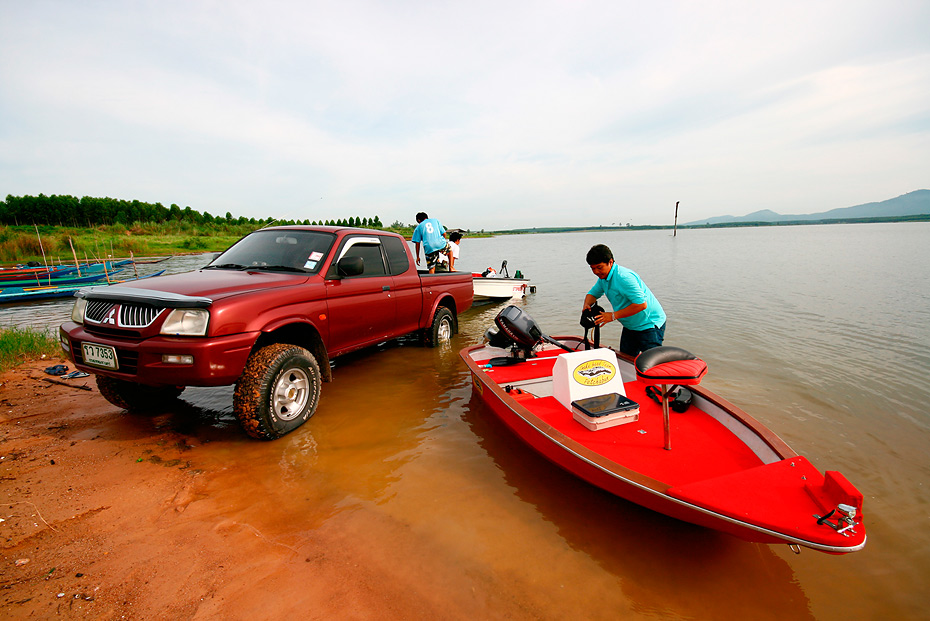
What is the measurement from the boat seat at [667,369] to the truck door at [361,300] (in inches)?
128

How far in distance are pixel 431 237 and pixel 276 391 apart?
6659mm

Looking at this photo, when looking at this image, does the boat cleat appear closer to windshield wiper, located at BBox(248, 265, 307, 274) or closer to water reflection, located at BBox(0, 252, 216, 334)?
windshield wiper, located at BBox(248, 265, 307, 274)

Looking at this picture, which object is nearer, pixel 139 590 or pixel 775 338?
pixel 139 590

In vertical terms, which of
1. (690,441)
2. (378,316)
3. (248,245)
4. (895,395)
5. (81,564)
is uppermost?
(248,245)

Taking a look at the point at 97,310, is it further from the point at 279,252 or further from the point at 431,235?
the point at 431,235

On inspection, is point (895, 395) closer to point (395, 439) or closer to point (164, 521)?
point (395, 439)

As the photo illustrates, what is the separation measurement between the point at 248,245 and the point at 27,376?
12.2 feet

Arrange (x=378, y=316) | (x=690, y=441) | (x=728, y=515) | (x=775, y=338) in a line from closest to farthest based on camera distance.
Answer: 1. (x=728, y=515)
2. (x=690, y=441)
3. (x=378, y=316)
4. (x=775, y=338)

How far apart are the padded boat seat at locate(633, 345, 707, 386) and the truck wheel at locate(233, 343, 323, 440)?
301 centimetres

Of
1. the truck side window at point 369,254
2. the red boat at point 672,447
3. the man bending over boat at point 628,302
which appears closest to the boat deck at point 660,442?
the red boat at point 672,447

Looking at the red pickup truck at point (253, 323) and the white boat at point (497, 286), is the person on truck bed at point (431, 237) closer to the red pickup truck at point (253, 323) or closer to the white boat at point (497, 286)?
the white boat at point (497, 286)

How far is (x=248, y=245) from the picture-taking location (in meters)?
4.99

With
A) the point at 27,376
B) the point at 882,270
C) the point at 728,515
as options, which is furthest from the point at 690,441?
the point at 882,270

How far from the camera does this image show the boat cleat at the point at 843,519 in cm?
187
